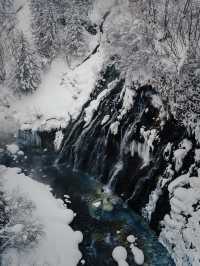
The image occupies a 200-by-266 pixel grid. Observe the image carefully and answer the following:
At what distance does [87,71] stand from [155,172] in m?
Result: 14.1

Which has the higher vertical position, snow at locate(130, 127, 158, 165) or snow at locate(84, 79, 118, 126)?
snow at locate(84, 79, 118, 126)

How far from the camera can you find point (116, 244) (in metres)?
13.7

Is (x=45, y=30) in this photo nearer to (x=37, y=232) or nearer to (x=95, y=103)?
(x=95, y=103)

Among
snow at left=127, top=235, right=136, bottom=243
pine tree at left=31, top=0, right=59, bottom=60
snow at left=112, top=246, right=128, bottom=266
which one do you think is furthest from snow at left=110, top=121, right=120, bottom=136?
pine tree at left=31, top=0, right=59, bottom=60

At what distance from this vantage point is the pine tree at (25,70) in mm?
26562

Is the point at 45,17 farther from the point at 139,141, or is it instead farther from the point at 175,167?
the point at 175,167

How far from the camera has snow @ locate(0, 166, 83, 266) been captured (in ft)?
42.1

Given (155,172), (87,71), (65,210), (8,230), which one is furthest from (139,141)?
(87,71)

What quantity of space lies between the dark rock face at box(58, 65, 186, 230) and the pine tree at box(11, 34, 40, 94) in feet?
25.5

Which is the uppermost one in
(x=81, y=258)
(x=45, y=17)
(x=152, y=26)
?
(x=45, y=17)

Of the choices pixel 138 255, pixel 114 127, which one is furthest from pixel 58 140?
pixel 138 255

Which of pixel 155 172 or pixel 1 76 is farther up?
pixel 1 76

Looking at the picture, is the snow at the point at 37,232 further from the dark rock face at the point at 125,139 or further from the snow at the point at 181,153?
the snow at the point at 181,153

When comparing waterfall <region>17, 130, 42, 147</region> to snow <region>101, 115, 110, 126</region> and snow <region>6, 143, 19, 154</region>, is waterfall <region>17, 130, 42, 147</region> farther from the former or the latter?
→ snow <region>101, 115, 110, 126</region>
